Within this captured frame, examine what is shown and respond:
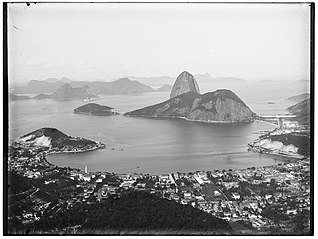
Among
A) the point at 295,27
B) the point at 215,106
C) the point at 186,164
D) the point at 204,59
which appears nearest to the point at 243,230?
the point at 186,164

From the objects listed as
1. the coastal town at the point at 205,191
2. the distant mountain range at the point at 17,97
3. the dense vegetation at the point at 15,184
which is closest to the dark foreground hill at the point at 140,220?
the coastal town at the point at 205,191

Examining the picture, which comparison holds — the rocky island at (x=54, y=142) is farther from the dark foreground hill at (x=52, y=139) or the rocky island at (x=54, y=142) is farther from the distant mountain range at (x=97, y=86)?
the distant mountain range at (x=97, y=86)

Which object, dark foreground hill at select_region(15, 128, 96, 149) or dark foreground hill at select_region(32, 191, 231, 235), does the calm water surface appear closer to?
dark foreground hill at select_region(15, 128, 96, 149)

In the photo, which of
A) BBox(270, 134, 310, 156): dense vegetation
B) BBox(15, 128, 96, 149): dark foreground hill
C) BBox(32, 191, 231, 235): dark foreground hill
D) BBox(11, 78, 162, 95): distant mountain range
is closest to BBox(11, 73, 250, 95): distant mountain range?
BBox(11, 78, 162, 95): distant mountain range

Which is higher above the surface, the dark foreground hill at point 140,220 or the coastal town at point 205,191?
the coastal town at point 205,191

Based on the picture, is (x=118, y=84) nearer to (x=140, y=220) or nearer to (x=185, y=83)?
(x=185, y=83)
